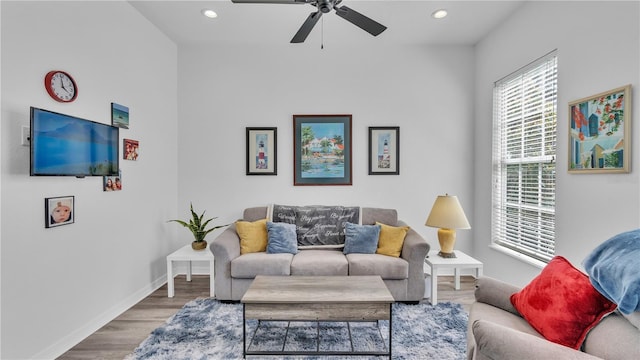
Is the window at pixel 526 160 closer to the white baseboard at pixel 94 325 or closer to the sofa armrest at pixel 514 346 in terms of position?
the sofa armrest at pixel 514 346

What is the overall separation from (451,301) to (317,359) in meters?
1.65

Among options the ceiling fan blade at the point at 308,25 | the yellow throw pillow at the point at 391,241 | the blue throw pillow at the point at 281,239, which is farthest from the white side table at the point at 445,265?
the ceiling fan blade at the point at 308,25

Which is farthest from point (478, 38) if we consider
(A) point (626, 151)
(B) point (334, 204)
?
(B) point (334, 204)

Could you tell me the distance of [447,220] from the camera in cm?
305

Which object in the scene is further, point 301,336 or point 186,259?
point 186,259

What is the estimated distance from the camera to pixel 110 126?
2.63 metres

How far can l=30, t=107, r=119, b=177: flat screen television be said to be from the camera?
1.92 meters

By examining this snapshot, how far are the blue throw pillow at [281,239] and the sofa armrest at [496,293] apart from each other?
183 centimetres

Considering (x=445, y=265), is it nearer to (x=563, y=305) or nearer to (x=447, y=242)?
(x=447, y=242)

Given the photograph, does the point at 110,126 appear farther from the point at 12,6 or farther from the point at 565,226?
the point at 565,226

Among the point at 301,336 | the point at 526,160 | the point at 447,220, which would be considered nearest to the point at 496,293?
the point at 447,220

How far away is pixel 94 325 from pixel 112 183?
3.94 ft

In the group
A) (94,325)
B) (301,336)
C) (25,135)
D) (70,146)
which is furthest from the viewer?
(94,325)

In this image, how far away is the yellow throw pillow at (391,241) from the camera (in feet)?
10.1
